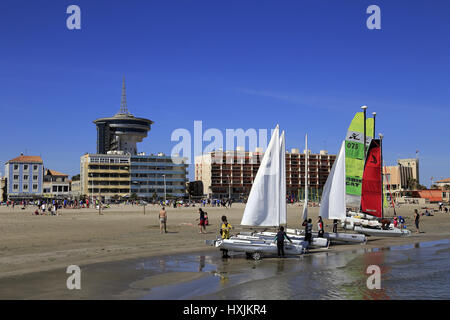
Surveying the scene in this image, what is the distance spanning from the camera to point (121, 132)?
7362 inches

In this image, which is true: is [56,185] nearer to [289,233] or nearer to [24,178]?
[24,178]

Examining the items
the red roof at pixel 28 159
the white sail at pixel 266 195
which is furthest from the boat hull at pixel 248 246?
the red roof at pixel 28 159

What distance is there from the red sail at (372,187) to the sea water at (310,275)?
7.45 m

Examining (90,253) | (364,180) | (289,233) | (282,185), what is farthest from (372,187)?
(90,253)

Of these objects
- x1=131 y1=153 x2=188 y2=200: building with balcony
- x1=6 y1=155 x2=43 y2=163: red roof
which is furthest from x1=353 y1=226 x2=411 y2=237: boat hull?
x1=6 y1=155 x2=43 y2=163: red roof

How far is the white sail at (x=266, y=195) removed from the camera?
20.9 m

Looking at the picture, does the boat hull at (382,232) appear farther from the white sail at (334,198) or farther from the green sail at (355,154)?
the green sail at (355,154)

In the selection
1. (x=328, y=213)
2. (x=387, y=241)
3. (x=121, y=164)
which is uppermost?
(x=121, y=164)

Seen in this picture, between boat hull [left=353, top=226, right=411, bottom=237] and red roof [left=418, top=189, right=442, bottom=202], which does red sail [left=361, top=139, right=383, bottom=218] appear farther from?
red roof [left=418, top=189, right=442, bottom=202]

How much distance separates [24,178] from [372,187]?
413 ft

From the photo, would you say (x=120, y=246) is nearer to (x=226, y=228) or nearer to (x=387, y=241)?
(x=226, y=228)

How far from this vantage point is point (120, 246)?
23125 millimetres
